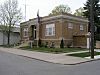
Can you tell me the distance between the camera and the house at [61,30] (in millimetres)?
36500

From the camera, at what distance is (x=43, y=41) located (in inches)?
1594

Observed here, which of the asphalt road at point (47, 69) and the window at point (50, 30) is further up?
the window at point (50, 30)

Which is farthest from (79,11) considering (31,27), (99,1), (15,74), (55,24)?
(15,74)

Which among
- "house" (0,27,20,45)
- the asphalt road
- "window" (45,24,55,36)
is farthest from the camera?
"house" (0,27,20,45)

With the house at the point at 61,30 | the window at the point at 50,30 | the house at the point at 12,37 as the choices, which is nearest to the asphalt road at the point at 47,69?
the house at the point at 61,30

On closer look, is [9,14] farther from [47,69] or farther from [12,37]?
[47,69]

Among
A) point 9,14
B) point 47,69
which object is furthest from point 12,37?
point 47,69

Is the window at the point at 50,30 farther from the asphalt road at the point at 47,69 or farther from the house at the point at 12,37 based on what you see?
the asphalt road at the point at 47,69

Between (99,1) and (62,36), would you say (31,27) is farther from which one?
(99,1)

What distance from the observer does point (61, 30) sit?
118 feet

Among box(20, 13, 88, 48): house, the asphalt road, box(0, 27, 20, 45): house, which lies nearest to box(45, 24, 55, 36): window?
box(20, 13, 88, 48): house

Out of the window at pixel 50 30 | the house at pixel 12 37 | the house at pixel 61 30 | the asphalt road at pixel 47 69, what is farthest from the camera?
the house at pixel 12 37

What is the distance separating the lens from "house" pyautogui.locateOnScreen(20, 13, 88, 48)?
36500mm

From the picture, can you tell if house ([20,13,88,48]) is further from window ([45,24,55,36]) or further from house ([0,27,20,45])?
house ([0,27,20,45])
